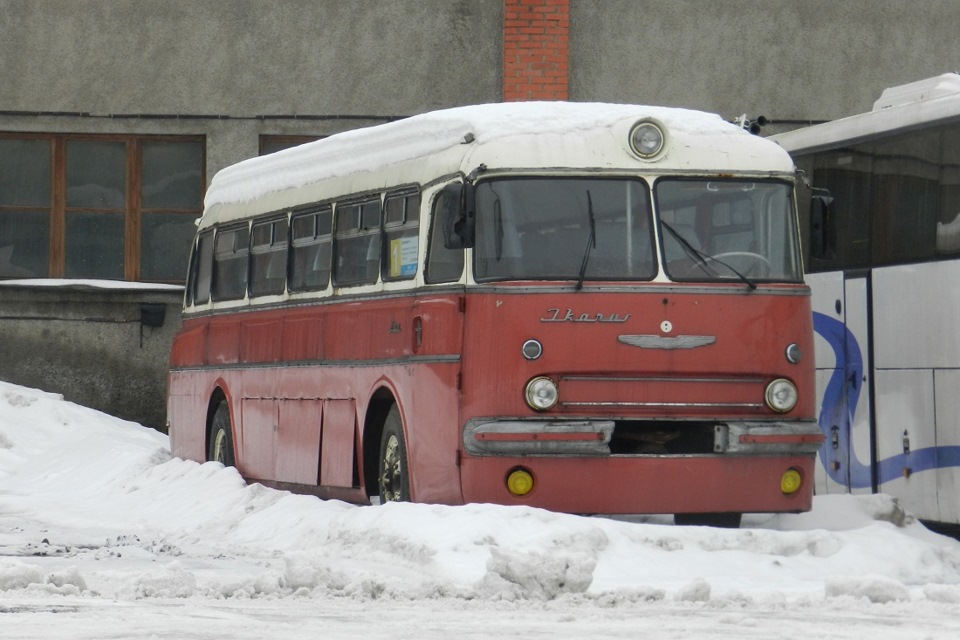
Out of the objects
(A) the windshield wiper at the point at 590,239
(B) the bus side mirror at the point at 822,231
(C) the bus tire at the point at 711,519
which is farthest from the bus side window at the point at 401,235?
(B) the bus side mirror at the point at 822,231

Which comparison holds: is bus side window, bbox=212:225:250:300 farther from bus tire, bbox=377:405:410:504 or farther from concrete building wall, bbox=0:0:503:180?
concrete building wall, bbox=0:0:503:180

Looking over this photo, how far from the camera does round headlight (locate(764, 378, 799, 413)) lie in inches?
502

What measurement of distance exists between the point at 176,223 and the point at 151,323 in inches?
50.4

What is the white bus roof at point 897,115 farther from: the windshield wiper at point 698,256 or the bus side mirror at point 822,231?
the windshield wiper at point 698,256

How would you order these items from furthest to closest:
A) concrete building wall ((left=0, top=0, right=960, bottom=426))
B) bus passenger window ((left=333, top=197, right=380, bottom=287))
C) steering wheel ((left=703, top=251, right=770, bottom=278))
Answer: concrete building wall ((left=0, top=0, right=960, bottom=426)) → bus passenger window ((left=333, top=197, right=380, bottom=287)) → steering wheel ((left=703, top=251, right=770, bottom=278))

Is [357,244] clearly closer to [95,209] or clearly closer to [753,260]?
[753,260]

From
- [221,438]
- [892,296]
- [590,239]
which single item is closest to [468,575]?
[590,239]

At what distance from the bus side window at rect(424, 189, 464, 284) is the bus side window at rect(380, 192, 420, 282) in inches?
8.8

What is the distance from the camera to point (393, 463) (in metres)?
13.9

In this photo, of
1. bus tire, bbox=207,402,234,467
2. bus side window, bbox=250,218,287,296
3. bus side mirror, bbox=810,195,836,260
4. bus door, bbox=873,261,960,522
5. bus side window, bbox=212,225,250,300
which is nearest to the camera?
bus side mirror, bbox=810,195,836,260

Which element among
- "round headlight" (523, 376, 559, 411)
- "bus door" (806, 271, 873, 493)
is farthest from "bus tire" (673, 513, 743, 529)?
"bus door" (806, 271, 873, 493)

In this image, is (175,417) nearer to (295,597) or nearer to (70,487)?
(70,487)

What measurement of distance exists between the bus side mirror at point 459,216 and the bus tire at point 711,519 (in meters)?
2.20

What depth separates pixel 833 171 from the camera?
16.0 meters
